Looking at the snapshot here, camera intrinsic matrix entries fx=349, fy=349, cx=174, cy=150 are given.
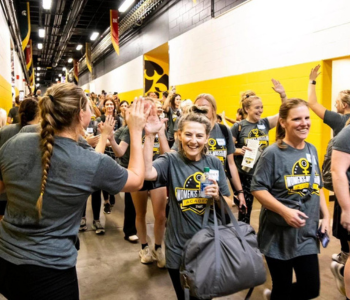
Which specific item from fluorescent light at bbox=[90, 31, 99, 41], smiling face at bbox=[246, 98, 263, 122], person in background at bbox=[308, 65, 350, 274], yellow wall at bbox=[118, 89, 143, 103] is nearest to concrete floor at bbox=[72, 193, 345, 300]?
person in background at bbox=[308, 65, 350, 274]

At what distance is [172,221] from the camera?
2105 mm

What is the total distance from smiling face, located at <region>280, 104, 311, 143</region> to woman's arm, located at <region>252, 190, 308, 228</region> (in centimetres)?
41

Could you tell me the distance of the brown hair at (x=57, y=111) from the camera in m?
1.40

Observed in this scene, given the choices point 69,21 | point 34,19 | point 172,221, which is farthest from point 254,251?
point 34,19

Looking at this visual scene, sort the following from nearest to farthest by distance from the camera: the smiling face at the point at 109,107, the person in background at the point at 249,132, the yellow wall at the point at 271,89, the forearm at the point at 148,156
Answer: the forearm at the point at 148,156 → the person in background at the point at 249,132 → the smiling face at the point at 109,107 → the yellow wall at the point at 271,89

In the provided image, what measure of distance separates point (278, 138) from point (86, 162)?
4.83ft

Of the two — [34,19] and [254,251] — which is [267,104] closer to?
[254,251]

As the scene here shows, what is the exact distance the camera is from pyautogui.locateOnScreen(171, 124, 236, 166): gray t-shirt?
3.31 meters

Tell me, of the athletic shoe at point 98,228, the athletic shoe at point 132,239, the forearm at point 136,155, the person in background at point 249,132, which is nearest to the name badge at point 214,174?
the forearm at point 136,155

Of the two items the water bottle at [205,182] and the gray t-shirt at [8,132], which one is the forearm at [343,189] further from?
the gray t-shirt at [8,132]

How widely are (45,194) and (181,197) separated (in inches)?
34.9

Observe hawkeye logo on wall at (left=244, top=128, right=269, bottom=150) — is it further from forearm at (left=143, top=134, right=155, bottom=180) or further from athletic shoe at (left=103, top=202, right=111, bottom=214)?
athletic shoe at (left=103, top=202, right=111, bottom=214)

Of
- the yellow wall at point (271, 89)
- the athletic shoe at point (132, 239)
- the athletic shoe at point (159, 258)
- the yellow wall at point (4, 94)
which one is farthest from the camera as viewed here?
the yellow wall at point (4, 94)

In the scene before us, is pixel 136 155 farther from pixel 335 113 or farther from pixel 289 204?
pixel 335 113
